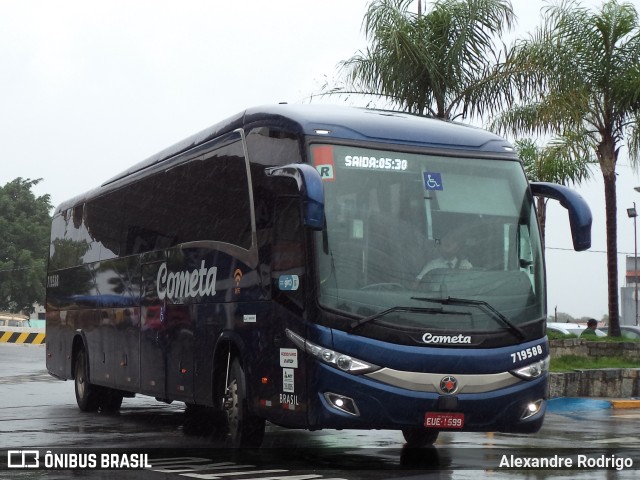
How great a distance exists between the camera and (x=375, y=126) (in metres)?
11.9

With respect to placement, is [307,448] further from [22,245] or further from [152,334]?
[22,245]

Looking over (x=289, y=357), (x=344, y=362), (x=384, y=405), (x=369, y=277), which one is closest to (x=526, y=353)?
(x=384, y=405)

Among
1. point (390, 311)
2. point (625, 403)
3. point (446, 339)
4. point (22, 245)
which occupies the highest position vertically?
point (22, 245)

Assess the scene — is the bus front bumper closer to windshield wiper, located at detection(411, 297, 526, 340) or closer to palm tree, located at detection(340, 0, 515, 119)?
windshield wiper, located at detection(411, 297, 526, 340)

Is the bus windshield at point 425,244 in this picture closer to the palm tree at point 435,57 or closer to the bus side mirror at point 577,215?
the bus side mirror at point 577,215

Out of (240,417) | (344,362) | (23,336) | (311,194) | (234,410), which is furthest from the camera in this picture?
(23,336)

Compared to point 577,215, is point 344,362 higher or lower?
lower

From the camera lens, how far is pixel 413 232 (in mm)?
11375

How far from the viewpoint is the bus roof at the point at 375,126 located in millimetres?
11680

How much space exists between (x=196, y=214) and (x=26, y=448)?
3252 mm

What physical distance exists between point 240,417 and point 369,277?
230 cm

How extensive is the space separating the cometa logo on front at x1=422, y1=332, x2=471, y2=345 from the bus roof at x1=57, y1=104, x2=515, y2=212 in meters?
1.93

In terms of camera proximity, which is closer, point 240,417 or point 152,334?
point 240,417

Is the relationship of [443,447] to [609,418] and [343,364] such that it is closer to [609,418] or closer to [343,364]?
[343,364]
